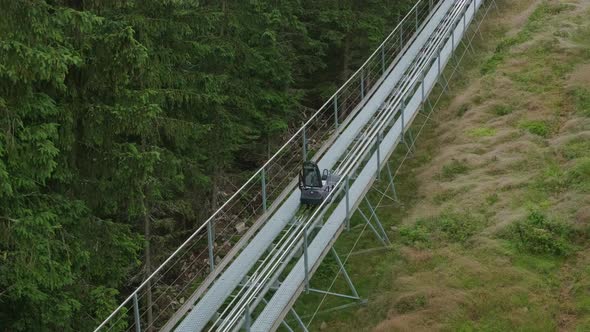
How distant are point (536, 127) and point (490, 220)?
4.39 meters

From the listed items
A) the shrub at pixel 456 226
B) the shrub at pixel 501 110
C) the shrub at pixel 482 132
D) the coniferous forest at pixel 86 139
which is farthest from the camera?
the shrub at pixel 501 110

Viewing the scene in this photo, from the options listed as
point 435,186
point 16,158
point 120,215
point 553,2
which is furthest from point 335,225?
point 553,2

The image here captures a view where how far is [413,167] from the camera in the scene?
17.3m

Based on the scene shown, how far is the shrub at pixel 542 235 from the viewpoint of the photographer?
11781mm

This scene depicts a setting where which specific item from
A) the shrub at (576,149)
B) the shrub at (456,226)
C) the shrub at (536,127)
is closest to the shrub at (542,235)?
the shrub at (456,226)

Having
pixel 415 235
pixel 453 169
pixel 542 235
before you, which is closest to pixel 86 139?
pixel 415 235

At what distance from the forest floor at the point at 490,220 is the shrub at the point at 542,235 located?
0.7 inches

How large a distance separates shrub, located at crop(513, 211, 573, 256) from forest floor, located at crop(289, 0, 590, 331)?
0.02 meters

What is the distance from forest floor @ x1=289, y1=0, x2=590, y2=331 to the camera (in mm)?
10789

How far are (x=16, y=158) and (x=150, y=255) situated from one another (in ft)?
19.9

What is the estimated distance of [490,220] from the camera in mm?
13102

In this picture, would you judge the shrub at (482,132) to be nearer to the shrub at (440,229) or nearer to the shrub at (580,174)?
the shrub at (580,174)

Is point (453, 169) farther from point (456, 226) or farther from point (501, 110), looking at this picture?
point (501, 110)

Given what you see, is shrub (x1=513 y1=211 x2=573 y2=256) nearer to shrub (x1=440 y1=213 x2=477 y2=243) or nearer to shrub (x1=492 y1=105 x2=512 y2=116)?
shrub (x1=440 y1=213 x2=477 y2=243)
